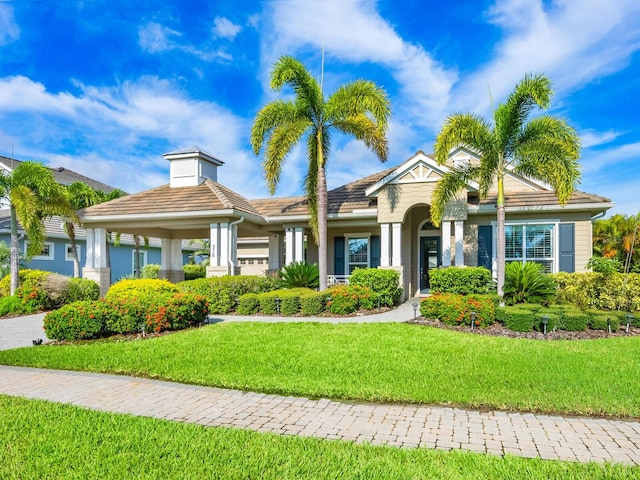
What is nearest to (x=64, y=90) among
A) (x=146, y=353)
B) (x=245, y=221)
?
(x=245, y=221)

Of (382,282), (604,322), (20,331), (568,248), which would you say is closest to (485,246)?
(568,248)

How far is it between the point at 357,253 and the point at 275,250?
434 centimetres

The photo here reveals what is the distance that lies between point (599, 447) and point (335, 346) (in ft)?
15.2

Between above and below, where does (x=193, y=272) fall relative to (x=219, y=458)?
below

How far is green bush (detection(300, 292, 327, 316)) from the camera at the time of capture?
12.8 meters

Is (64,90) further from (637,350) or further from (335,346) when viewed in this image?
(637,350)

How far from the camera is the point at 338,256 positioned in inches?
747

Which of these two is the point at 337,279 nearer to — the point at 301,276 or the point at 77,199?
the point at 301,276

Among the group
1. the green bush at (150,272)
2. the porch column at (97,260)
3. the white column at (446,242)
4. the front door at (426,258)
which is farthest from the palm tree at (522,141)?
the green bush at (150,272)

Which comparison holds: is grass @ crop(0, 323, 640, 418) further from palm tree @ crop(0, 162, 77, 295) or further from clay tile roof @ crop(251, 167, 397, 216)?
palm tree @ crop(0, 162, 77, 295)

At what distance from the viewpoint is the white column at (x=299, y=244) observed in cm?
1809

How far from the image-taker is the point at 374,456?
3.69 meters

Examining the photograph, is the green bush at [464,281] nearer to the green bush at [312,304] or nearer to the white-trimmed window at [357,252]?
the green bush at [312,304]

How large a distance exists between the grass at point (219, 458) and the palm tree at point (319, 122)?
10.7m
